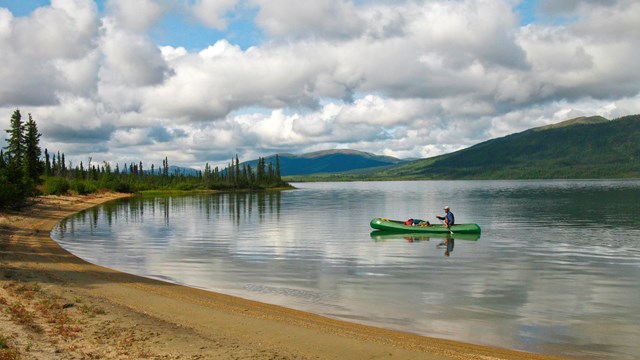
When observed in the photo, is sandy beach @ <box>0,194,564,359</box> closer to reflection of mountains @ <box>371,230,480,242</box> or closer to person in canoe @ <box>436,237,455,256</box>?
person in canoe @ <box>436,237,455,256</box>

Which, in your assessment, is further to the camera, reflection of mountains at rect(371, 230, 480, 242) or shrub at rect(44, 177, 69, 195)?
shrub at rect(44, 177, 69, 195)

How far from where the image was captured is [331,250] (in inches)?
1563

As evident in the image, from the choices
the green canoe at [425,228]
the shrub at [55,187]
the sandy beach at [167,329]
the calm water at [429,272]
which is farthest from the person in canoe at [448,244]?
the shrub at [55,187]

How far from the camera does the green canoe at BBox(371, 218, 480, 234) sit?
49188mm

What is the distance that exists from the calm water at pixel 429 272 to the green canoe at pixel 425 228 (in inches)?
69.4

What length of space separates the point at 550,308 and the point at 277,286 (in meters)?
13.0

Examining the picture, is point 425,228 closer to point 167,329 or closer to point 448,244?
point 448,244

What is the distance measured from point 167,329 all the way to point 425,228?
38.8m

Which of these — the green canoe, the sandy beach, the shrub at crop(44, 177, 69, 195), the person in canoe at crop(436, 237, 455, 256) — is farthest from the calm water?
the shrub at crop(44, 177, 69, 195)

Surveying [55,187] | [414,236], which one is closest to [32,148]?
[55,187]

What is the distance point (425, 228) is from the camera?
167 feet

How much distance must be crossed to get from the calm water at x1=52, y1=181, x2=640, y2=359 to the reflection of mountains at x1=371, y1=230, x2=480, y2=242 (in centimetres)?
65

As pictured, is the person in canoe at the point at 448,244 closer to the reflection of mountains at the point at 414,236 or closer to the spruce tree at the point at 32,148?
the reflection of mountains at the point at 414,236

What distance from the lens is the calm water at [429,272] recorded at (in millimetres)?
18750
